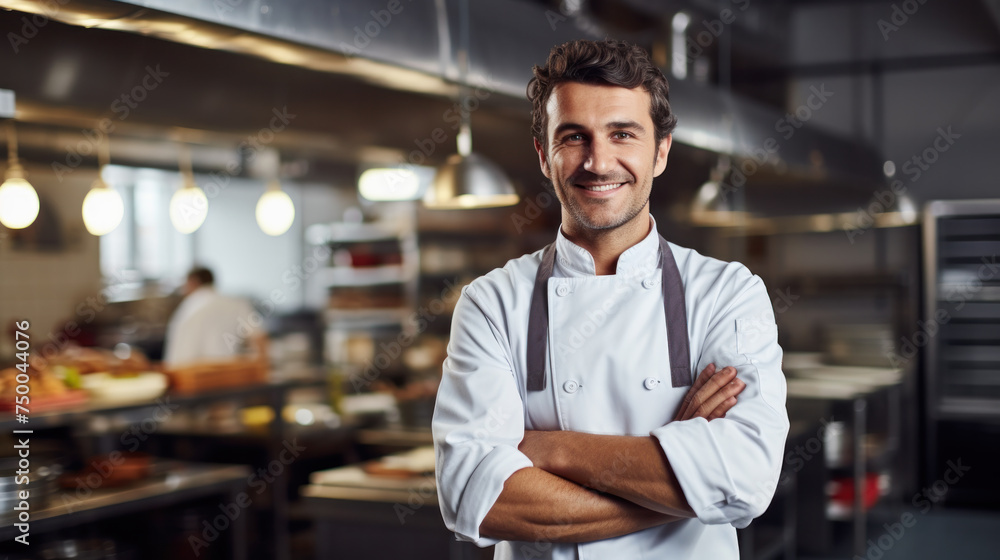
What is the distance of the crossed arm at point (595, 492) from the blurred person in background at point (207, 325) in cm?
485

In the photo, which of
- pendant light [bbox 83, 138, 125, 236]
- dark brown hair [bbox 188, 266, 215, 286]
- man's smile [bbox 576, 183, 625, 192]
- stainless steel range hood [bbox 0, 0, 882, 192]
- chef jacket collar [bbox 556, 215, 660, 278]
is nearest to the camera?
man's smile [bbox 576, 183, 625, 192]

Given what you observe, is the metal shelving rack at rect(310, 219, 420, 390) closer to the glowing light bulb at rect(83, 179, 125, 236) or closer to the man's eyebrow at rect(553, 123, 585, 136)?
the glowing light bulb at rect(83, 179, 125, 236)

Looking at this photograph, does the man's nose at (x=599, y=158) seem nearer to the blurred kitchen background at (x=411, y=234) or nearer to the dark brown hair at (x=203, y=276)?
the blurred kitchen background at (x=411, y=234)

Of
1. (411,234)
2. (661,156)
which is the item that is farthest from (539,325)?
(411,234)

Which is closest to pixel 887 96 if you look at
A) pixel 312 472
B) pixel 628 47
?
pixel 312 472

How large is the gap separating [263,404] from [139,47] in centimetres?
314

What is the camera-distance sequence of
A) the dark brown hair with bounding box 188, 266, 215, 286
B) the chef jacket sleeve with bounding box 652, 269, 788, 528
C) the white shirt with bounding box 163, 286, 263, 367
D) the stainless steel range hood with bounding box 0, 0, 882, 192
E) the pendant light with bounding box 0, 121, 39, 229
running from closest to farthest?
the chef jacket sleeve with bounding box 652, 269, 788, 528, the stainless steel range hood with bounding box 0, 0, 882, 192, the pendant light with bounding box 0, 121, 39, 229, the white shirt with bounding box 163, 286, 263, 367, the dark brown hair with bounding box 188, 266, 215, 286

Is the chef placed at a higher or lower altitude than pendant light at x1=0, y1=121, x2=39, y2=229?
lower

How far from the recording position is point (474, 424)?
4.80 feet

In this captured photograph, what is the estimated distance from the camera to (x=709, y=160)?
5793 mm

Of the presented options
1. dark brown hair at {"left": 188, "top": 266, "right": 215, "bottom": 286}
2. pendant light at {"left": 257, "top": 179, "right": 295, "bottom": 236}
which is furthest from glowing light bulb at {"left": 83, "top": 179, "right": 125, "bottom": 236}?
dark brown hair at {"left": 188, "top": 266, "right": 215, "bottom": 286}

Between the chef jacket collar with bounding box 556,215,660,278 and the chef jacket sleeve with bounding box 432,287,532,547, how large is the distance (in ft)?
0.60

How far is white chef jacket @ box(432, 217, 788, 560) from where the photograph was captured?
1.38 meters

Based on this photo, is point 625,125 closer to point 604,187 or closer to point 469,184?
point 604,187
